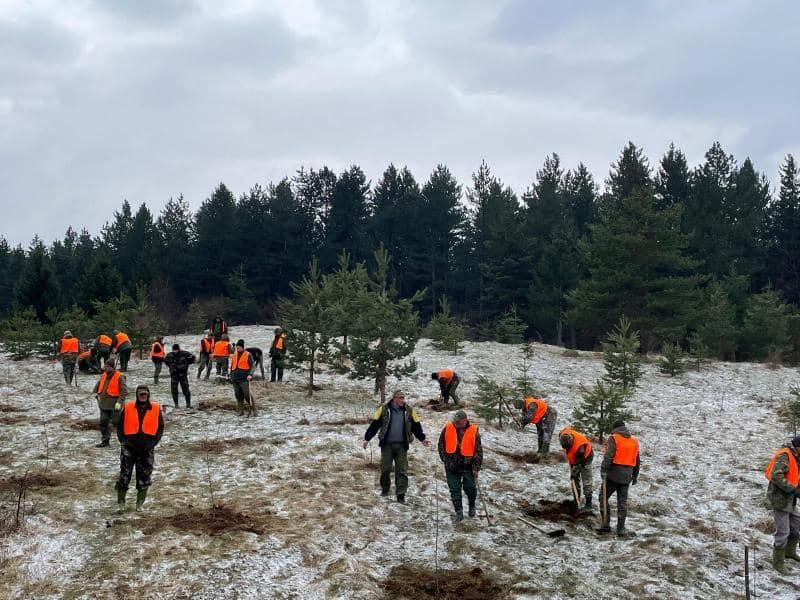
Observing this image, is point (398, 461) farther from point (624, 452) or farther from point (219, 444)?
point (219, 444)

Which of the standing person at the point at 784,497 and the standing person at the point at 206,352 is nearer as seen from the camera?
the standing person at the point at 784,497

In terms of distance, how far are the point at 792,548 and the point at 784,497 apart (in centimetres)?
99

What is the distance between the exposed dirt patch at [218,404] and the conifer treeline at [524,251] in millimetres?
17169

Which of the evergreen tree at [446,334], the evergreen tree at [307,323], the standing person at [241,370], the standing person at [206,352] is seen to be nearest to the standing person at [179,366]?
the standing person at [241,370]

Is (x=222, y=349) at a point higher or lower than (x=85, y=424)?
higher

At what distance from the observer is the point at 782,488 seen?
8.70 metres

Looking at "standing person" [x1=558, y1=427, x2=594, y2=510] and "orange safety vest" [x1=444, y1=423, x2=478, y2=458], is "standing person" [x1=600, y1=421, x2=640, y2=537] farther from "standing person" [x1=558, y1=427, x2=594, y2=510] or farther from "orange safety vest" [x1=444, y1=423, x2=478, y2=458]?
"orange safety vest" [x1=444, y1=423, x2=478, y2=458]

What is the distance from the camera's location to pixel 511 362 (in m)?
29.0

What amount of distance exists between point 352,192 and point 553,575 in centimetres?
5904

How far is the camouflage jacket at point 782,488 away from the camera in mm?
8680

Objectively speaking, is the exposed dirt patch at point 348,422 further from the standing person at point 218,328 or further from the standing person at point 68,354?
the standing person at point 68,354

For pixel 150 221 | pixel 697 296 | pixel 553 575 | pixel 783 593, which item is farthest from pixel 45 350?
pixel 150 221

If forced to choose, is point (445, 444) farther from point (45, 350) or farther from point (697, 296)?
point (697, 296)

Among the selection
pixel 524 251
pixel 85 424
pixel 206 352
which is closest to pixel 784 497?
pixel 85 424
